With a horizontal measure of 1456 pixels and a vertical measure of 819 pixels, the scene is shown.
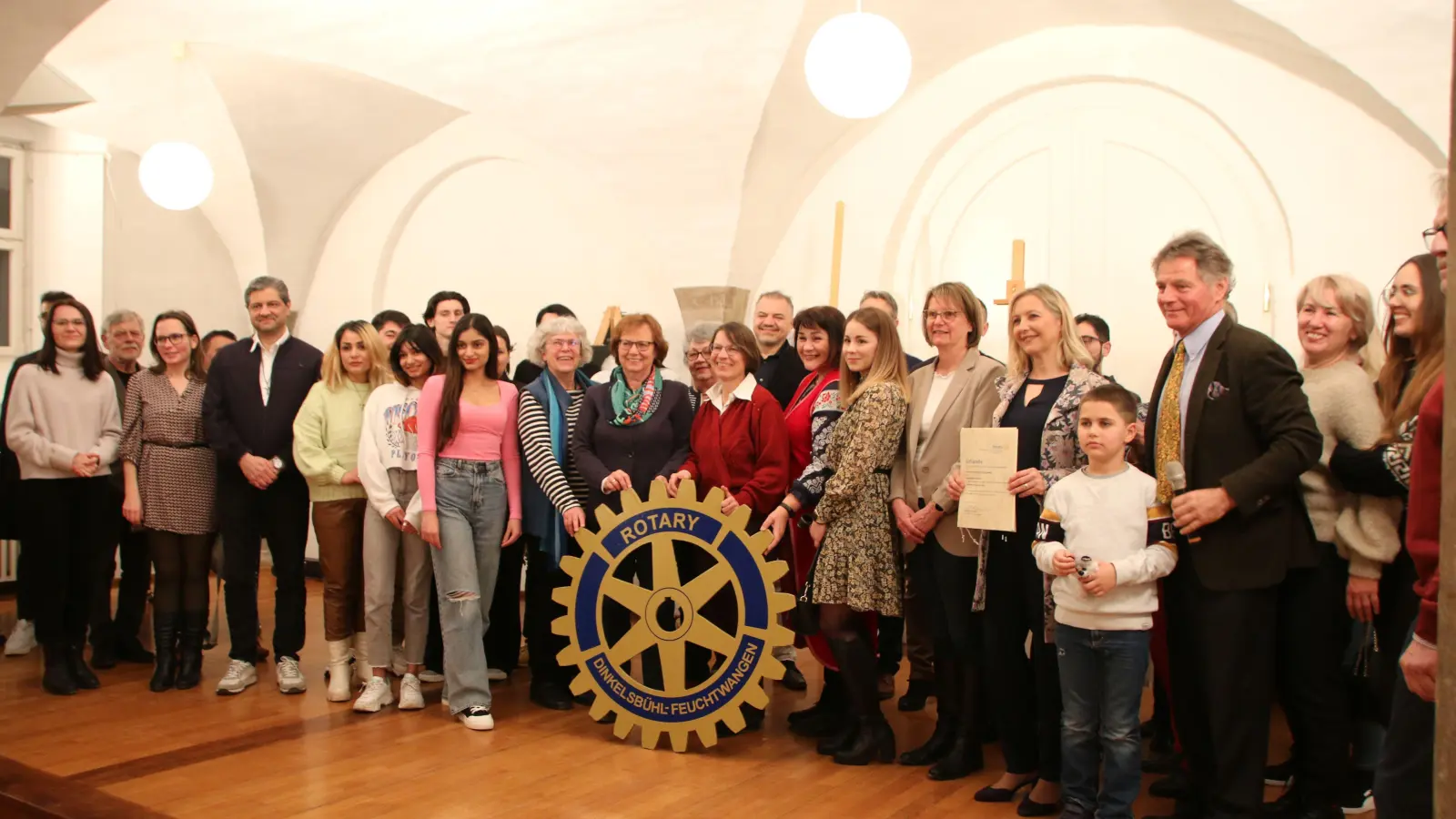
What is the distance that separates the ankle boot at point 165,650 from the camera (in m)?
4.89

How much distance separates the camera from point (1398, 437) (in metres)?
2.99

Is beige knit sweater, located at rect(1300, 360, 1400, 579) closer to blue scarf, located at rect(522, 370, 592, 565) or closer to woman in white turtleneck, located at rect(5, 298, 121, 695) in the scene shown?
blue scarf, located at rect(522, 370, 592, 565)

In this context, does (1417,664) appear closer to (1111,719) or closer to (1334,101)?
(1111,719)

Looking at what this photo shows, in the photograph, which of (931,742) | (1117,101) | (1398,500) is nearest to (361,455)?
(931,742)

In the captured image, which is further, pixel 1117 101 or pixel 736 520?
pixel 1117 101

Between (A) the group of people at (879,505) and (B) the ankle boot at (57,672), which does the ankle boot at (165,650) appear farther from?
(B) the ankle boot at (57,672)

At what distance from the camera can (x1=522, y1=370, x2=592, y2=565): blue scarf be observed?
4.47m

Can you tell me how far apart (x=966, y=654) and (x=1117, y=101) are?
3.60 m

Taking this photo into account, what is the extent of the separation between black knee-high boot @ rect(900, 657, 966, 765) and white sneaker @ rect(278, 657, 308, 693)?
259 cm

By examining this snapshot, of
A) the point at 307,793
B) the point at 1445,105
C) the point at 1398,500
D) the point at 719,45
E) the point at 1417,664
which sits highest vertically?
the point at 719,45

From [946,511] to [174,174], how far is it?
18.9 feet

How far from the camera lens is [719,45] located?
6246 mm

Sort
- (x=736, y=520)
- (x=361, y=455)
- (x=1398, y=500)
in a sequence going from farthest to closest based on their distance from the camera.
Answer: (x=361, y=455), (x=736, y=520), (x=1398, y=500)

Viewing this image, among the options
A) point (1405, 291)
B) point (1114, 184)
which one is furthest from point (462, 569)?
point (1114, 184)
